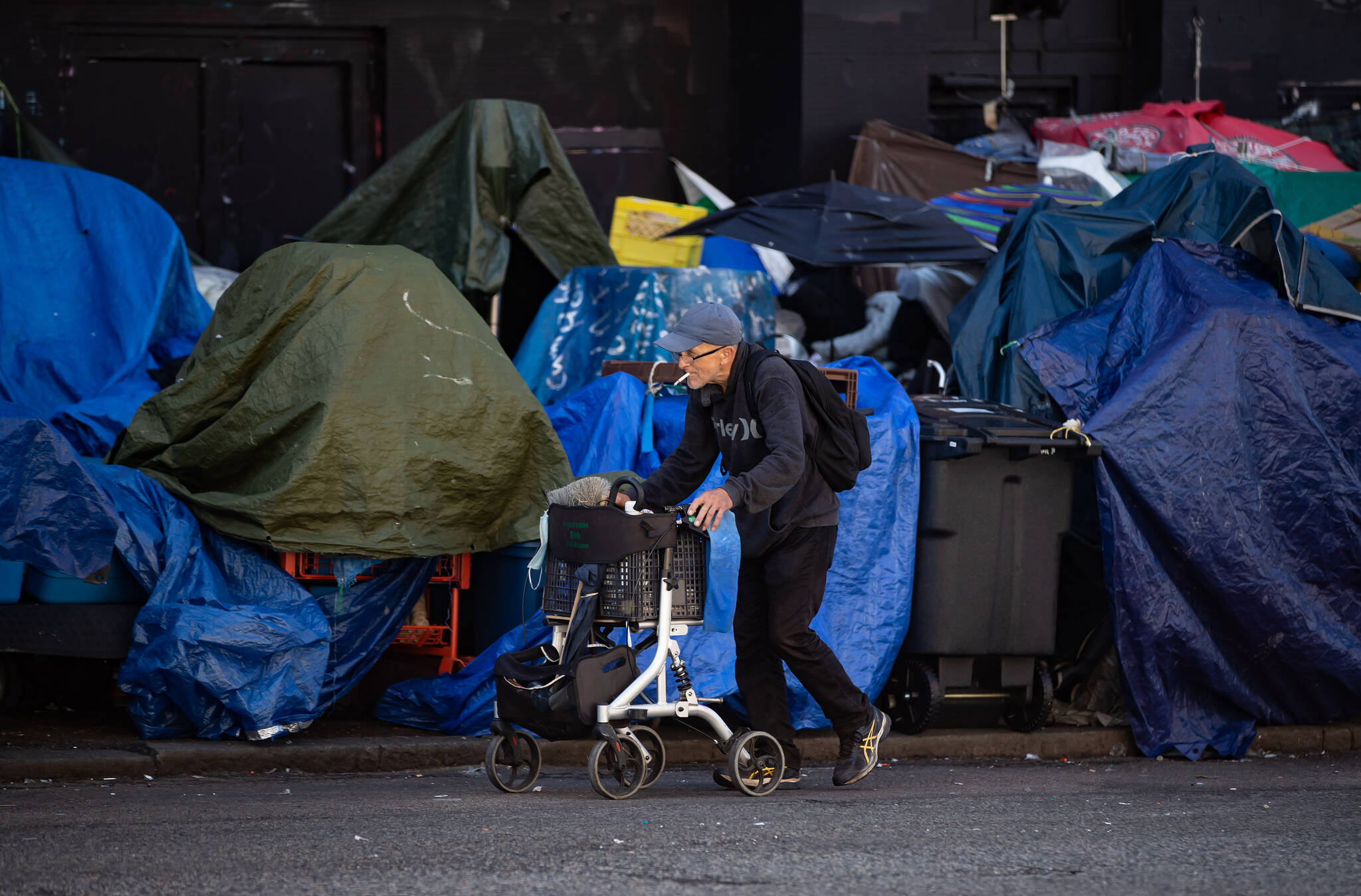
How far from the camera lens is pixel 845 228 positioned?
924cm

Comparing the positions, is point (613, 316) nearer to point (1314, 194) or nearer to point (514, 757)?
point (514, 757)

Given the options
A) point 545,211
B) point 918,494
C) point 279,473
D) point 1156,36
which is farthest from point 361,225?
point 1156,36

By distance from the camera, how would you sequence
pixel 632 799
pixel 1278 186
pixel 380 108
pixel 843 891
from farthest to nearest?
pixel 380 108, pixel 1278 186, pixel 632 799, pixel 843 891

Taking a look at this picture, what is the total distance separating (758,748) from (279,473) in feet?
8.03

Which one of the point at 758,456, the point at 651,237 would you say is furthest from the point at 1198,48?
the point at 758,456

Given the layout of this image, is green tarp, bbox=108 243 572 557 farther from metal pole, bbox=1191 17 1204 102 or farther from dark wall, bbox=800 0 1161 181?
metal pole, bbox=1191 17 1204 102

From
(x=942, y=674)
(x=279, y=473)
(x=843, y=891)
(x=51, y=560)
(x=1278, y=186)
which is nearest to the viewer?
(x=843, y=891)

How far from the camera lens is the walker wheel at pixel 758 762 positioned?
556 cm

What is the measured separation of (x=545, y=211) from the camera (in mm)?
9445

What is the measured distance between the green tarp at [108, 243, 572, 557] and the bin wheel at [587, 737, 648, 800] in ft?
5.17

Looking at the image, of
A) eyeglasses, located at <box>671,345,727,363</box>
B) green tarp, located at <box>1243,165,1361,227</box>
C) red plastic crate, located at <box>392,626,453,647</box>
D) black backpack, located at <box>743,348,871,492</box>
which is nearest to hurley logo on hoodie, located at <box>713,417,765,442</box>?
black backpack, located at <box>743,348,871,492</box>

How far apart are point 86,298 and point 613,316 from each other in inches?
115

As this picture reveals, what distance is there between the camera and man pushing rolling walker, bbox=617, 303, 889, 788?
5586 millimetres

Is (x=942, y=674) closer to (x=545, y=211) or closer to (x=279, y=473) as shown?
(x=279, y=473)
